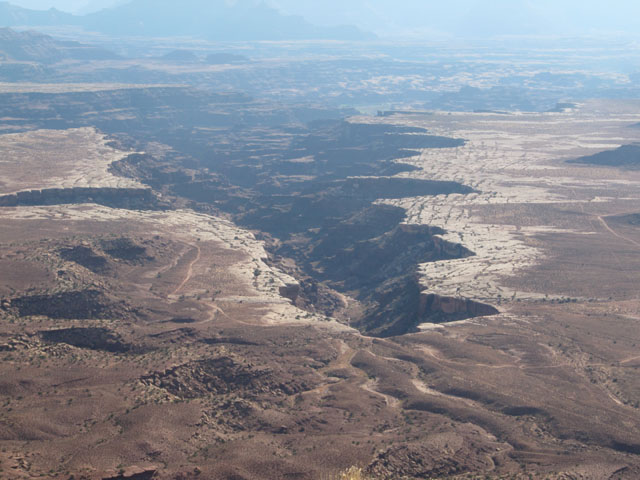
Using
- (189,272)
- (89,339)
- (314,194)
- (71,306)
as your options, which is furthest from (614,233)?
(89,339)

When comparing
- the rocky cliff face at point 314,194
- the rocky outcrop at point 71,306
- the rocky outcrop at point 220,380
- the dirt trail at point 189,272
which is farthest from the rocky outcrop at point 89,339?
the rocky cliff face at point 314,194

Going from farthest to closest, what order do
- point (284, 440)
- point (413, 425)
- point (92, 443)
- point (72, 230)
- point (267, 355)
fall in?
point (72, 230) → point (267, 355) → point (413, 425) → point (284, 440) → point (92, 443)

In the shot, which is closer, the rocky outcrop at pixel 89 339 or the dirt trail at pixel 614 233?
the rocky outcrop at pixel 89 339

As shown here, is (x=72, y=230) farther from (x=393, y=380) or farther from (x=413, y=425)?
(x=413, y=425)

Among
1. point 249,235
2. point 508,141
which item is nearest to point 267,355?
point 249,235

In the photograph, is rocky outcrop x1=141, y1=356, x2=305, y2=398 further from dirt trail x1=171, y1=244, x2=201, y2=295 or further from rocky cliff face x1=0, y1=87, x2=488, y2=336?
dirt trail x1=171, y1=244, x2=201, y2=295

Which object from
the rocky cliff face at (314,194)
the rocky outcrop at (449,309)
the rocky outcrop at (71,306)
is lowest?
the rocky cliff face at (314,194)

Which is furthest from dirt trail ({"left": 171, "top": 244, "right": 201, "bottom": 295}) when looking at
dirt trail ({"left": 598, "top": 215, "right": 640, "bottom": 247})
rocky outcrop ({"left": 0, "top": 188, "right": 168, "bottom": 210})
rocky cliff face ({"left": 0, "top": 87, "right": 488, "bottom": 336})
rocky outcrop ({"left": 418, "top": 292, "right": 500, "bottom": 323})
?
dirt trail ({"left": 598, "top": 215, "right": 640, "bottom": 247})

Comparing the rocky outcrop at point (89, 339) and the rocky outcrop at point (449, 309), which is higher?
the rocky outcrop at point (89, 339)

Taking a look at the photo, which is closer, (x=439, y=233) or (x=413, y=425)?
(x=413, y=425)

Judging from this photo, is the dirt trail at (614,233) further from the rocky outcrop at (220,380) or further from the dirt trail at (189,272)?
the rocky outcrop at (220,380)

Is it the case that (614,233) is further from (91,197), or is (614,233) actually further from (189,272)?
(91,197)
